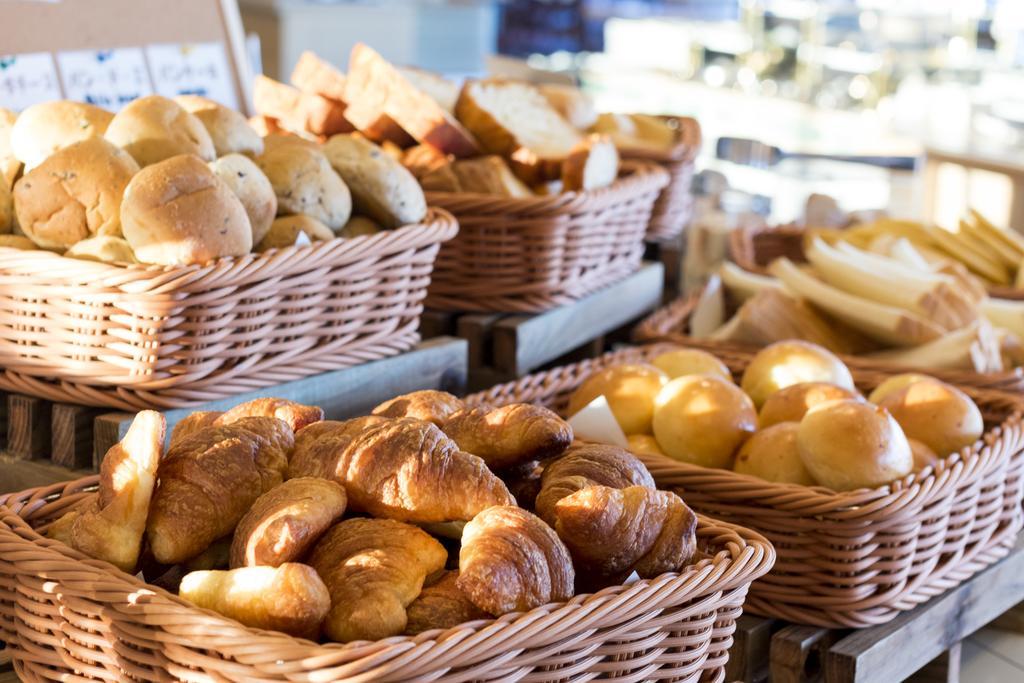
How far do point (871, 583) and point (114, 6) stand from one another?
1.74 metres

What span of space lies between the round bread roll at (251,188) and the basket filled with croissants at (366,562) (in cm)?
48

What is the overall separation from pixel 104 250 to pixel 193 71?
101cm

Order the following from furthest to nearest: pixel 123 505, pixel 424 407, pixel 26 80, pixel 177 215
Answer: pixel 26 80
pixel 177 215
pixel 424 407
pixel 123 505

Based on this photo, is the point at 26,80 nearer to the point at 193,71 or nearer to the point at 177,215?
the point at 193,71

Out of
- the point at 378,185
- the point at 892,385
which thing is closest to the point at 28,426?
the point at 378,185

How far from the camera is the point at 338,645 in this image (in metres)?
0.89

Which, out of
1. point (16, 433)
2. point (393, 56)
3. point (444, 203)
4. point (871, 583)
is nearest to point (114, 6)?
point (444, 203)

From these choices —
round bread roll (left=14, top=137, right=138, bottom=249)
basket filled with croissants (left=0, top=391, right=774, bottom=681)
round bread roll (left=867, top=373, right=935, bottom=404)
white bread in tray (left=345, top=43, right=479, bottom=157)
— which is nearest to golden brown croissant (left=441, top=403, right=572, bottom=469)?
basket filled with croissants (left=0, top=391, right=774, bottom=681)

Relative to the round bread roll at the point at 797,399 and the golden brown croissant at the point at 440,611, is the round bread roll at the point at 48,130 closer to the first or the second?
the golden brown croissant at the point at 440,611

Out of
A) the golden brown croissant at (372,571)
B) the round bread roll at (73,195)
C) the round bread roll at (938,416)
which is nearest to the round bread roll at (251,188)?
the round bread roll at (73,195)

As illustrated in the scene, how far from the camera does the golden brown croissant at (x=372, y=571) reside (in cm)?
94

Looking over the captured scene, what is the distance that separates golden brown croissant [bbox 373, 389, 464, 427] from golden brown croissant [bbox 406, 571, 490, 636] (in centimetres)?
28

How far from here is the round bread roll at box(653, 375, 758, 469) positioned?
5.50ft

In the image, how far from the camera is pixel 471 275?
2.16 m
